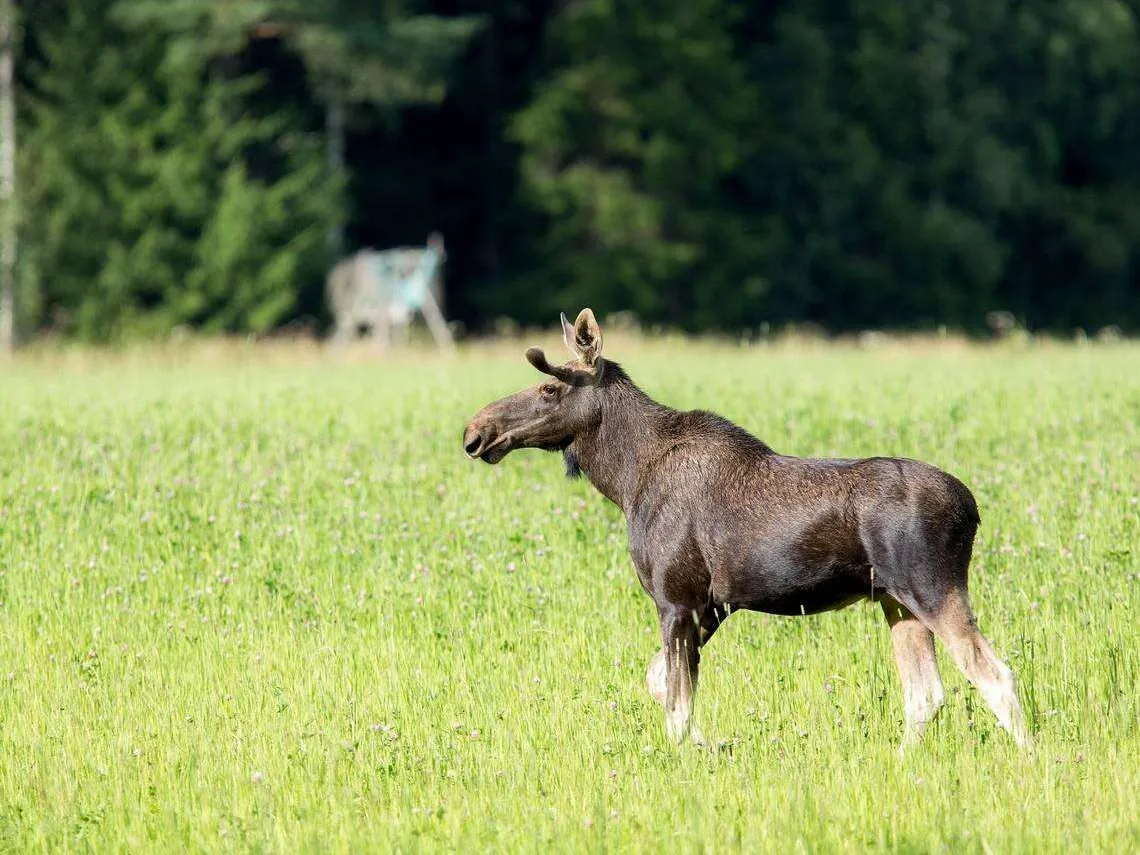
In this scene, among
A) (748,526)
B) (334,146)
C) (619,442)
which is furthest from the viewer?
(334,146)

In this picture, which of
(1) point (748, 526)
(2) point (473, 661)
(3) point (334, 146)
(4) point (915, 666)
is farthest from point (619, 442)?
(3) point (334, 146)

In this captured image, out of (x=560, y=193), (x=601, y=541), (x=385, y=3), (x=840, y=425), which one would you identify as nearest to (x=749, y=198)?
(x=560, y=193)

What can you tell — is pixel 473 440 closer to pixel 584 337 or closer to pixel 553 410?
pixel 553 410

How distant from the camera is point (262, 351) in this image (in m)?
32.0

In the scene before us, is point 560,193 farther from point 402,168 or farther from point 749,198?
point 749,198

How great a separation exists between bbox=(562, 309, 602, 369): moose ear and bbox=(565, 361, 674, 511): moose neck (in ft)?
0.82

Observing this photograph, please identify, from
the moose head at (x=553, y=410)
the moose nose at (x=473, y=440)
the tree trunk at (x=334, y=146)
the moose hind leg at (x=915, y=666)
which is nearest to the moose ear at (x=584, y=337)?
the moose head at (x=553, y=410)

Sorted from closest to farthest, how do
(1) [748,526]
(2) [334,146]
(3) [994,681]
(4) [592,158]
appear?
1. (3) [994,681]
2. (1) [748,526]
3. (2) [334,146]
4. (4) [592,158]

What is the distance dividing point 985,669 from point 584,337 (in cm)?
248

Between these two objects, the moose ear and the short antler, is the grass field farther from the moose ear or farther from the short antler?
the moose ear

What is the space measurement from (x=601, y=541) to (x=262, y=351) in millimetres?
21801

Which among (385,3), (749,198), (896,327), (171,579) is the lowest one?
(896,327)

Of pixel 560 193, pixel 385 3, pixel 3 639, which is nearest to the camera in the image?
pixel 3 639

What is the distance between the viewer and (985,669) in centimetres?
709
